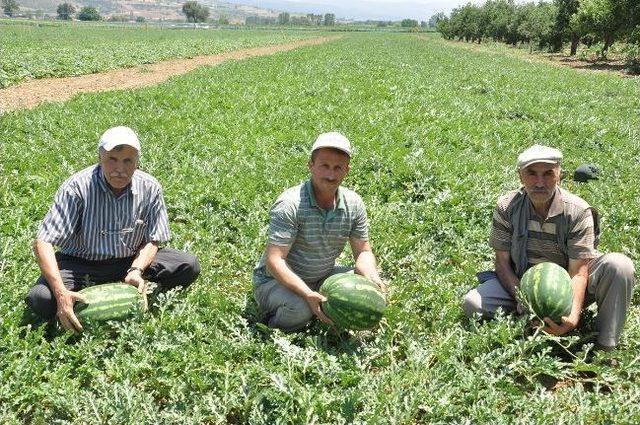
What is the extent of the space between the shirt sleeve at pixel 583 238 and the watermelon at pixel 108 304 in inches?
139

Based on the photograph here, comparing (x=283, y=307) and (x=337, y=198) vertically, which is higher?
(x=337, y=198)

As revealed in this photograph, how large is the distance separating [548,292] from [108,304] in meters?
3.45

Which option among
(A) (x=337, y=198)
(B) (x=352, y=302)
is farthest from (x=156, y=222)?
(B) (x=352, y=302)

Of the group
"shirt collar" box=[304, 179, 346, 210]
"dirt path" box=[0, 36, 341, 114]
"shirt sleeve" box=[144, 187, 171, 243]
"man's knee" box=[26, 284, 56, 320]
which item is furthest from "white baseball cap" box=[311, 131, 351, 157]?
"dirt path" box=[0, 36, 341, 114]

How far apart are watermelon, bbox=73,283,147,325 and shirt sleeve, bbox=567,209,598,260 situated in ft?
11.6

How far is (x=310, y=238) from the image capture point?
188 inches

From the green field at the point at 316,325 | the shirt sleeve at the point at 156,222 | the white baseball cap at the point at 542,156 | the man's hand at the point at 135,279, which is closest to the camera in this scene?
the green field at the point at 316,325

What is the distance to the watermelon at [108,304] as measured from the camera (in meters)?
4.54

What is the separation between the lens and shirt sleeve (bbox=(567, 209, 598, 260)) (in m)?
4.61

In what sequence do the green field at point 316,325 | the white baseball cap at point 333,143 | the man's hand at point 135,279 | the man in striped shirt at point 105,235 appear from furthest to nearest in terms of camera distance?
the man's hand at point 135,279 < the man in striped shirt at point 105,235 < the white baseball cap at point 333,143 < the green field at point 316,325

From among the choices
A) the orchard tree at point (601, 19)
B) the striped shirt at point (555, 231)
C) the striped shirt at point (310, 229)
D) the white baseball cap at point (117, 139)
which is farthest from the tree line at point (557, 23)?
the white baseball cap at point (117, 139)

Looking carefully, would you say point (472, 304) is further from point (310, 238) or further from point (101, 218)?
point (101, 218)

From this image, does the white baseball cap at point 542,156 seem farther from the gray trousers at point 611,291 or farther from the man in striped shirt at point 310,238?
the man in striped shirt at point 310,238

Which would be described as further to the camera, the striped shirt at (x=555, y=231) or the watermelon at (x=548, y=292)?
the striped shirt at (x=555, y=231)
